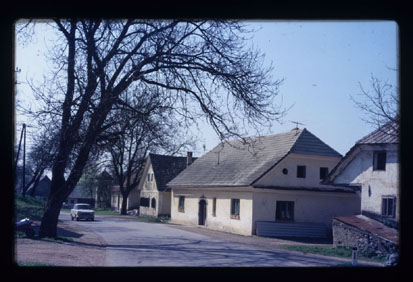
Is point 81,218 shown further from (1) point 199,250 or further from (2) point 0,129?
(2) point 0,129

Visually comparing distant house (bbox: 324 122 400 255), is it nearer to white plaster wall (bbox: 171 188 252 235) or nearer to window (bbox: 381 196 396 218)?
window (bbox: 381 196 396 218)

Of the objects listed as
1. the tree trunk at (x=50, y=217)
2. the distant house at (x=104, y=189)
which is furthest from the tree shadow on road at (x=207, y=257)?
the distant house at (x=104, y=189)

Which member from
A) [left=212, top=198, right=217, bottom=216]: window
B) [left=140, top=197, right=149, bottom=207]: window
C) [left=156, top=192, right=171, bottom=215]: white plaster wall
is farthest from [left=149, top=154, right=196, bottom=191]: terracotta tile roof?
[left=212, top=198, right=217, bottom=216]: window

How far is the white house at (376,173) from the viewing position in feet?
59.8

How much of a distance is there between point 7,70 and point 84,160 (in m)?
8.92

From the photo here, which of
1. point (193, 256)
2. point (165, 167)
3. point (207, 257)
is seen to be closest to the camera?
point (207, 257)

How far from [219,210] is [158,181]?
1559 cm

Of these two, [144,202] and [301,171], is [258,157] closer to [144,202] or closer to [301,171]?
[301,171]

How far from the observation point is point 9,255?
8.45 m

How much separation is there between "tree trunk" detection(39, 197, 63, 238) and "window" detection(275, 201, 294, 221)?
514 inches

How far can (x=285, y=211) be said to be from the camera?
85.4ft

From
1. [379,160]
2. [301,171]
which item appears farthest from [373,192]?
[301,171]

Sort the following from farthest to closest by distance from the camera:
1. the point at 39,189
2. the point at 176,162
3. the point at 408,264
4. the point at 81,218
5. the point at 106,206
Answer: the point at 39,189
the point at 106,206
the point at 176,162
the point at 81,218
the point at 408,264
